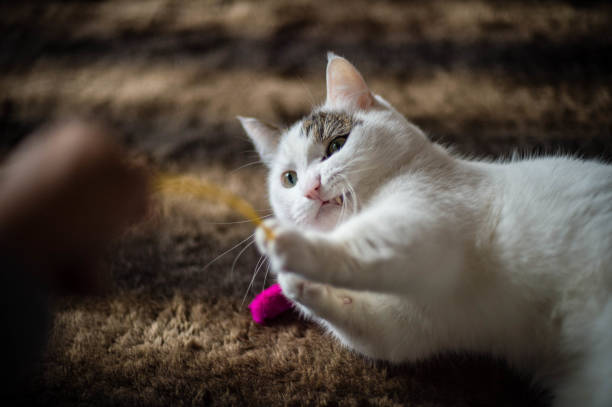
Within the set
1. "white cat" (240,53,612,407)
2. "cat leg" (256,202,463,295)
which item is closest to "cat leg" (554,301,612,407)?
"white cat" (240,53,612,407)

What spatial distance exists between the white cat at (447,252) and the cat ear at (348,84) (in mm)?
78

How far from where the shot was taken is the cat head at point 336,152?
976 mm

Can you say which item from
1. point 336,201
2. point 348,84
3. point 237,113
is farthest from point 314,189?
point 237,113

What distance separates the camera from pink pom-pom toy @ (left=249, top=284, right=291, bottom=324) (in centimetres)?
116

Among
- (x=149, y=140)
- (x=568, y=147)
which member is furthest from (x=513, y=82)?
(x=149, y=140)

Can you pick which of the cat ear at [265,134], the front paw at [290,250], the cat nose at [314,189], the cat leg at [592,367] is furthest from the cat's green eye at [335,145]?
the cat leg at [592,367]

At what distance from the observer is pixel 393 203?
34.9 inches

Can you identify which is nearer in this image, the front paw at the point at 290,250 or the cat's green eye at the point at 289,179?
the front paw at the point at 290,250

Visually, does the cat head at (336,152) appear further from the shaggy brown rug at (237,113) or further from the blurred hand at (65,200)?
the blurred hand at (65,200)

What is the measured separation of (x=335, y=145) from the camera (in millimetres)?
1066

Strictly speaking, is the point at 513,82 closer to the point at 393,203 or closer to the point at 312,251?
the point at 393,203

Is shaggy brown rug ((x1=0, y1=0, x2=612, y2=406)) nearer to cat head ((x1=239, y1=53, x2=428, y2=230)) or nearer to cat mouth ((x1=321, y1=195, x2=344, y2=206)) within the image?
cat head ((x1=239, y1=53, x2=428, y2=230))

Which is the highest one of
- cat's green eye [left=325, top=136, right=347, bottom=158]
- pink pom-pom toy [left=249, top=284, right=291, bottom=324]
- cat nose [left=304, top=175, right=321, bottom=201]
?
cat's green eye [left=325, top=136, right=347, bottom=158]

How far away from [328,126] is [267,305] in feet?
1.80
